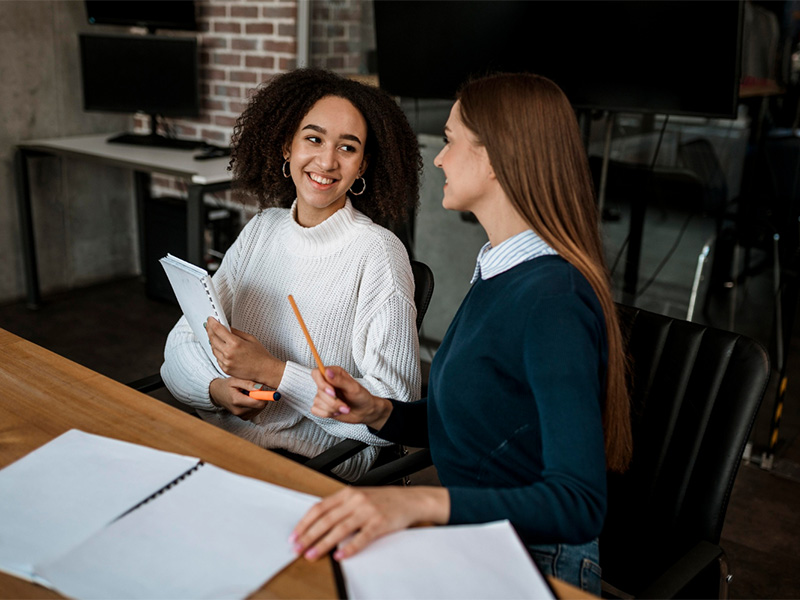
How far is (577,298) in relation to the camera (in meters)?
1.05

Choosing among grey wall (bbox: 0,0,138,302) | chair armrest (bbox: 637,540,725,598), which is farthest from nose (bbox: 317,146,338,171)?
grey wall (bbox: 0,0,138,302)

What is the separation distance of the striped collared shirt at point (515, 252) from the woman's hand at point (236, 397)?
620 mm

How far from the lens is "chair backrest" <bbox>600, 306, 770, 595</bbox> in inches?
48.6

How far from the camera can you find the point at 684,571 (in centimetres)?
108

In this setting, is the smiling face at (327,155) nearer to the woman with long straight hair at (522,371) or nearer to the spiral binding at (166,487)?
the woman with long straight hair at (522,371)

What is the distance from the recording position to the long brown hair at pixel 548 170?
1.11m

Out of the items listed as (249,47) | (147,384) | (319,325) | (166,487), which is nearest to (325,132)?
(319,325)

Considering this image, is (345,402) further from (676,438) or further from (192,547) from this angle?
(676,438)

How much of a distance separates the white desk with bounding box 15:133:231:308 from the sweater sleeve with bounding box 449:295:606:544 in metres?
2.36

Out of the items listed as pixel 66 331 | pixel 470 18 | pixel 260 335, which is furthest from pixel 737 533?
pixel 66 331

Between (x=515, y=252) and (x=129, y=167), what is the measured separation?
2.76 meters

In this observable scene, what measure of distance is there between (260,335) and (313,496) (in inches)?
30.7

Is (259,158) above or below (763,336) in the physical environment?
above

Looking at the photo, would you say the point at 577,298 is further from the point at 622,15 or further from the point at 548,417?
the point at 622,15
